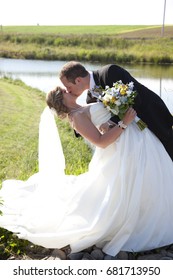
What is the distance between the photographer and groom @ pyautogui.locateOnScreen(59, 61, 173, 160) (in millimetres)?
3842

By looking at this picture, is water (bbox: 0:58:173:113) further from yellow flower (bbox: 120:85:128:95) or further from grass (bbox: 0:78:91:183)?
yellow flower (bbox: 120:85:128:95)

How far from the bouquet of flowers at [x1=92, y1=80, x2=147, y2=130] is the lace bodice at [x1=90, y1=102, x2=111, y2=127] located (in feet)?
0.27

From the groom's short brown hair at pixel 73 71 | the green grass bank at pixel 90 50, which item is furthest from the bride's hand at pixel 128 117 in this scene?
the green grass bank at pixel 90 50

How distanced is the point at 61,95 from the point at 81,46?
3077 centimetres

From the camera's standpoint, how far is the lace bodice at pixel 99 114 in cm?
394

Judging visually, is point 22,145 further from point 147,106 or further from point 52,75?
point 52,75

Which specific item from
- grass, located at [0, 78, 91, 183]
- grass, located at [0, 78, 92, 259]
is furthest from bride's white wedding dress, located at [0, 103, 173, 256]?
grass, located at [0, 78, 91, 183]

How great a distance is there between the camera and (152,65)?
95.8 feet

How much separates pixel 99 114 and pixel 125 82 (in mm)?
395

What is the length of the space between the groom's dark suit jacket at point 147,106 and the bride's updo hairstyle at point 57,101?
38 centimetres

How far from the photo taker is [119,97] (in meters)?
3.76

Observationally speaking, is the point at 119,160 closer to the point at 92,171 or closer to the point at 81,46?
the point at 92,171
